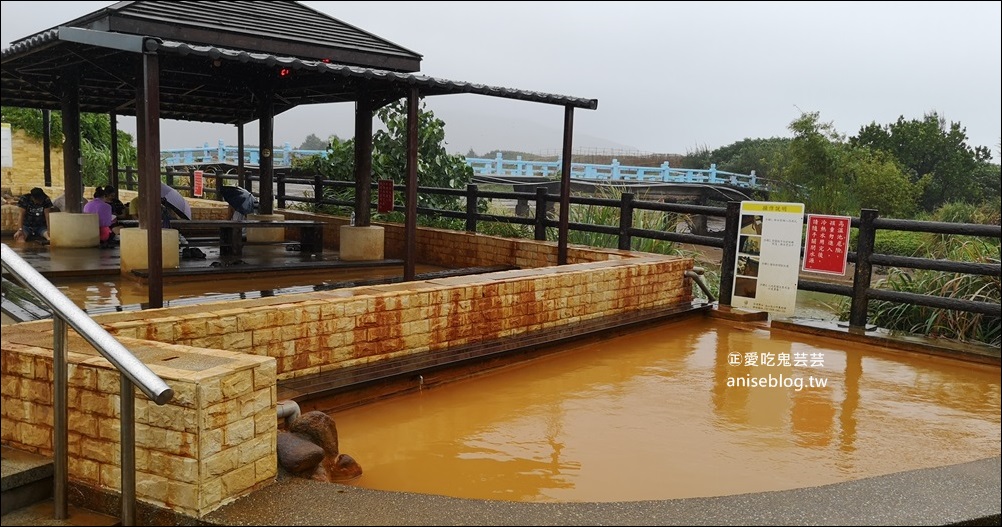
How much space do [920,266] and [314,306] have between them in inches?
181

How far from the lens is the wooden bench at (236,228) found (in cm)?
786

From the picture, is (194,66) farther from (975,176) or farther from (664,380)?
(975,176)

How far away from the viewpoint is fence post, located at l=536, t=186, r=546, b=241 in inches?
331

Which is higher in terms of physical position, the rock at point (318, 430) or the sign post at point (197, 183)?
the sign post at point (197, 183)

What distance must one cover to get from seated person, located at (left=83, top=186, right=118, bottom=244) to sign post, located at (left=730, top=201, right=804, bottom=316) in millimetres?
6194

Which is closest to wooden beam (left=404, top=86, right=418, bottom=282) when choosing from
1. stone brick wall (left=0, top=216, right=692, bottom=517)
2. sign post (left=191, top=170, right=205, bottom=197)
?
stone brick wall (left=0, top=216, right=692, bottom=517)

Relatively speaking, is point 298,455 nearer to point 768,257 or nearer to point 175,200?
point 768,257

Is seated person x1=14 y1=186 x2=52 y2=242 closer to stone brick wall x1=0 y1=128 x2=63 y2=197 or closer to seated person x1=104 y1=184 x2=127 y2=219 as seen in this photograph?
stone brick wall x1=0 y1=128 x2=63 y2=197

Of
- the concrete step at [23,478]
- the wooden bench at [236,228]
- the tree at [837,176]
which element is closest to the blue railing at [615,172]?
the tree at [837,176]

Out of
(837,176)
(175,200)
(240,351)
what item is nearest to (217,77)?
(175,200)

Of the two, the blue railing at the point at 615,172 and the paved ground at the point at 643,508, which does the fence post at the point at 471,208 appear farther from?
the blue railing at the point at 615,172

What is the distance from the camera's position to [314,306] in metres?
4.05

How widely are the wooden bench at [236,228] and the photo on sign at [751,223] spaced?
15.4ft

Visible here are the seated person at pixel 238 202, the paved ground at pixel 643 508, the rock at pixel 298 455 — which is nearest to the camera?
the paved ground at pixel 643 508
